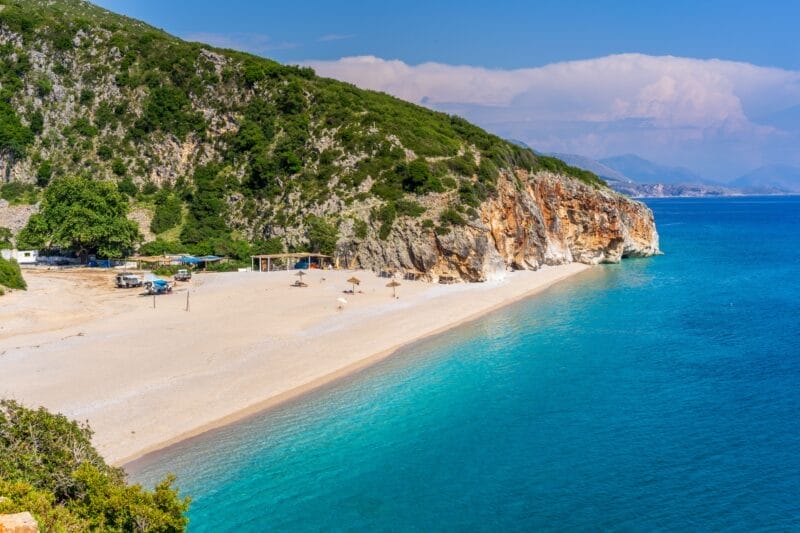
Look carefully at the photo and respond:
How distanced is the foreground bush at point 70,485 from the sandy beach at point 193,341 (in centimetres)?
570

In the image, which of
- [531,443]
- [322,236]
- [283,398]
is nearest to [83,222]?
[322,236]

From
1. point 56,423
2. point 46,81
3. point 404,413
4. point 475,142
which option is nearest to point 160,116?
point 46,81

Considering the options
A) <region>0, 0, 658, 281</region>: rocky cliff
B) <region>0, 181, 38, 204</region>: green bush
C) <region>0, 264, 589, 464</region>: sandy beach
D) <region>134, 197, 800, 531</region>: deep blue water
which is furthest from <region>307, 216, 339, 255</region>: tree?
<region>0, 181, 38, 204</region>: green bush

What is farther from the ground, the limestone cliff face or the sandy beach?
the limestone cliff face

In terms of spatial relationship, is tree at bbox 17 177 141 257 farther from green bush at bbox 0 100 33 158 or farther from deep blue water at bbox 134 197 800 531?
deep blue water at bbox 134 197 800 531

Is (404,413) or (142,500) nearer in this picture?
(142,500)

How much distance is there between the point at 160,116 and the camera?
250 ft

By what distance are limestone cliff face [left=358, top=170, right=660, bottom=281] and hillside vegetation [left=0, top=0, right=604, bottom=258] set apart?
206cm

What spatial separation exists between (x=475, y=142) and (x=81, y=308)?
51.2 m

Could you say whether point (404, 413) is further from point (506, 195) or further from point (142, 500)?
point (506, 195)

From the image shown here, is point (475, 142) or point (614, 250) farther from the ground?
point (475, 142)

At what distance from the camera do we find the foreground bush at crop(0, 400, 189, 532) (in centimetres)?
1295

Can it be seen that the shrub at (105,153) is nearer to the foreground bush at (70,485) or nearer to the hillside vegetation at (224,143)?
the hillside vegetation at (224,143)

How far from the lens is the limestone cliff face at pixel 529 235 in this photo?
181 ft
